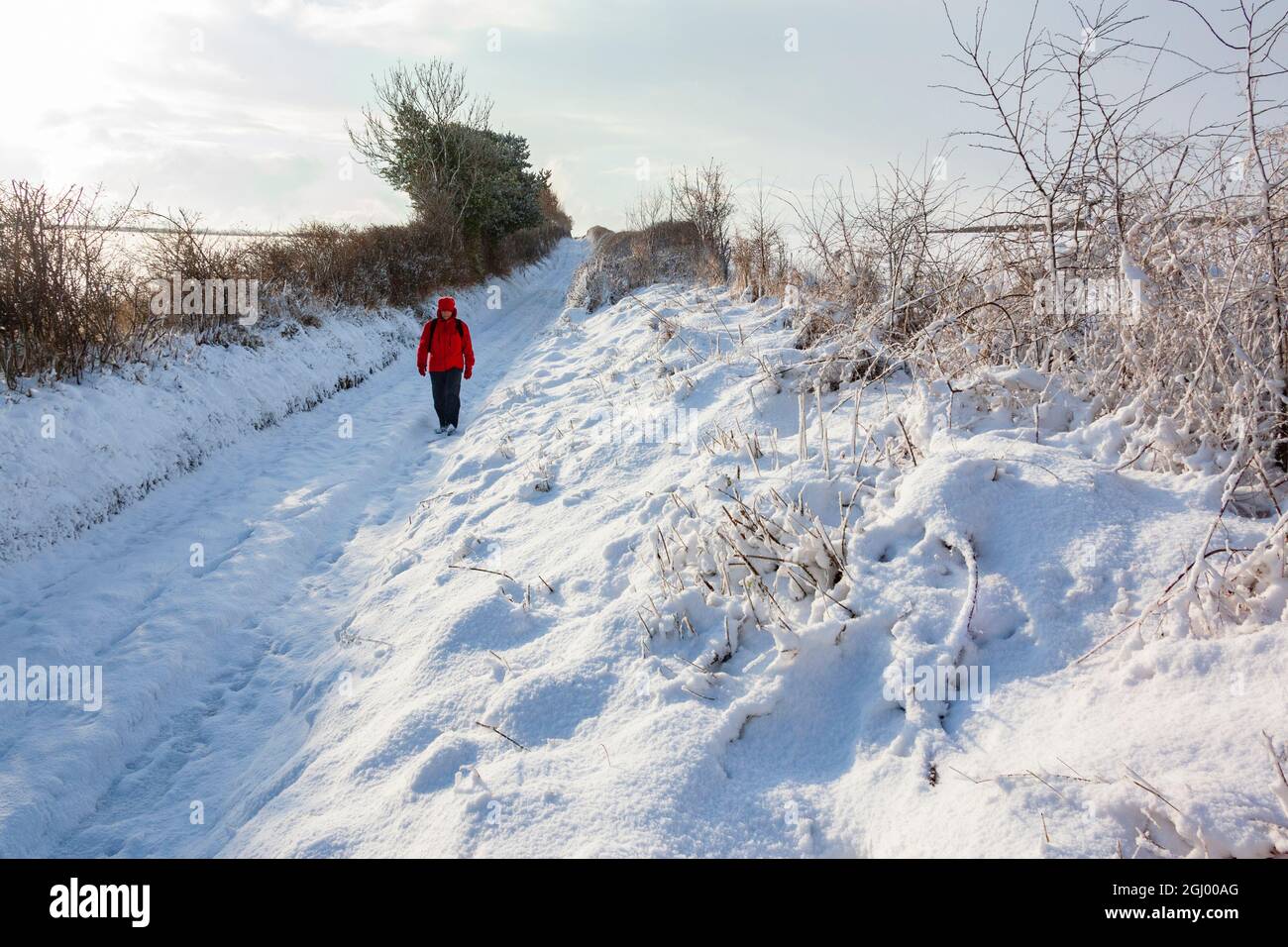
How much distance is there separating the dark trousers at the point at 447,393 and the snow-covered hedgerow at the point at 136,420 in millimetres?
2121

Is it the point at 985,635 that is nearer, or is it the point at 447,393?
the point at 985,635

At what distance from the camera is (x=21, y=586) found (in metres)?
4.84

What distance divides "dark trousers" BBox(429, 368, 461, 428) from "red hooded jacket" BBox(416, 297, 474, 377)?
3.5 inches

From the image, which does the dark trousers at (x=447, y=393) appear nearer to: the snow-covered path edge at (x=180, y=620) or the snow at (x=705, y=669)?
the snow-covered path edge at (x=180, y=620)

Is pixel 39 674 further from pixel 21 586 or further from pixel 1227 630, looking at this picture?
pixel 1227 630

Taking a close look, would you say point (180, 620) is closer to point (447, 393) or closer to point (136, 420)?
point (136, 420)

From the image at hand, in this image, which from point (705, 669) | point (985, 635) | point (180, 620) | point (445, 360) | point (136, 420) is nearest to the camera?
point (985, 635)

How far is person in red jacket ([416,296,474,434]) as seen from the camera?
A: 902 centimetres

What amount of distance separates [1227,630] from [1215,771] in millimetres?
644

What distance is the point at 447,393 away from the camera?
29.7 ft

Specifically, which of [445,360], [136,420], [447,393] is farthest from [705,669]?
[445,360]

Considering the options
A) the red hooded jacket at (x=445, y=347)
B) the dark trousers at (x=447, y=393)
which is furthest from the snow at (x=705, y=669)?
the red hooded jacket at (x=445, y=347)

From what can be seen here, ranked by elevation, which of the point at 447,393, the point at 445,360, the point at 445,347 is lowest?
the point at 447,393

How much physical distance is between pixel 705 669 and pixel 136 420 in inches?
262
